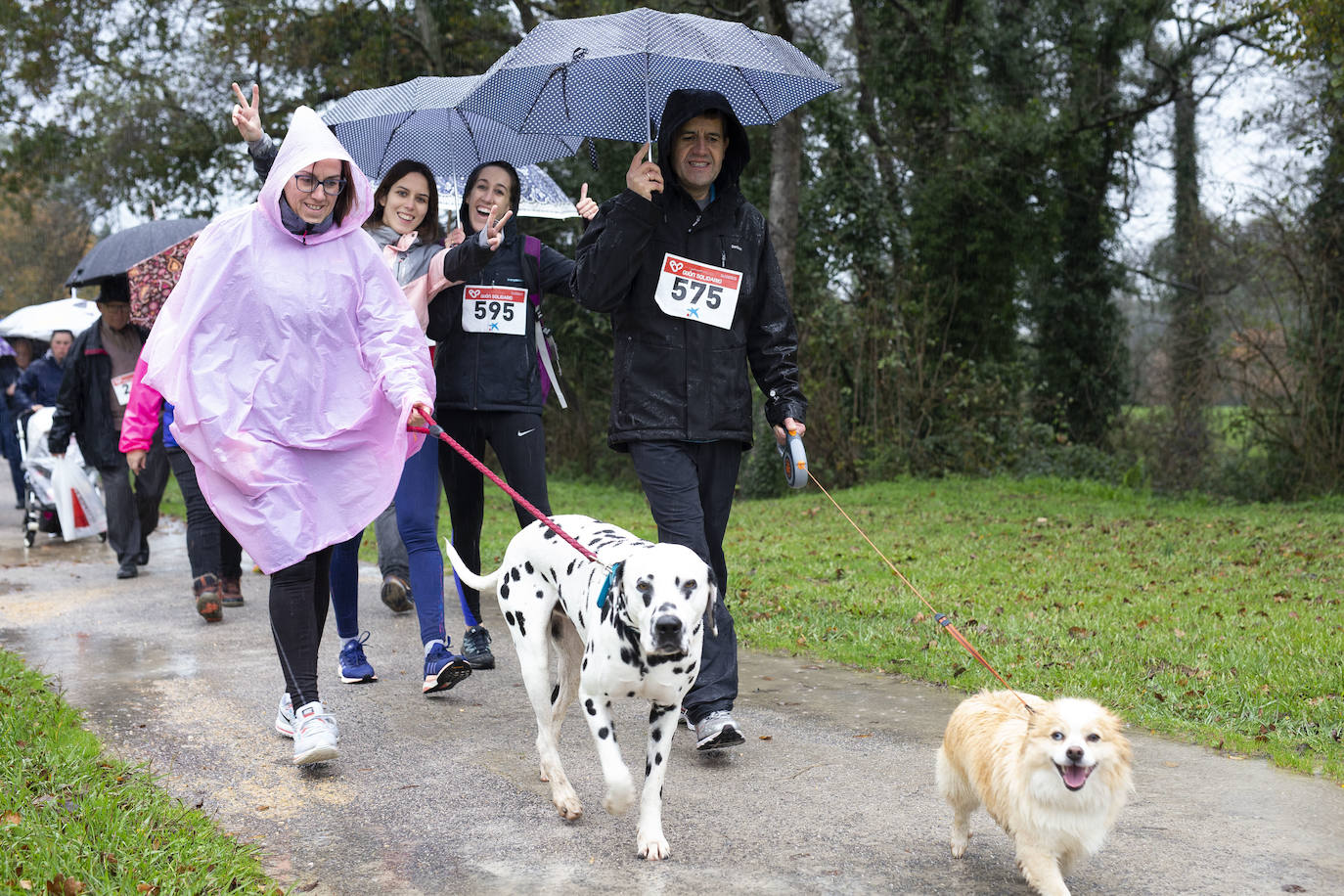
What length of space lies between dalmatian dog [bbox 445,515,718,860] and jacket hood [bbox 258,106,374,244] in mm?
1442

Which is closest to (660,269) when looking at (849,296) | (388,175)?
(388,175)

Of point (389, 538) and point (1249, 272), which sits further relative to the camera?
point (1249, 272)

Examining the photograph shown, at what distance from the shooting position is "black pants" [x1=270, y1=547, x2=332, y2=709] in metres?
4.37

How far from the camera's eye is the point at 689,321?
182 inches

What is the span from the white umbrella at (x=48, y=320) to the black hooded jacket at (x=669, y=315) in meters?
9.75

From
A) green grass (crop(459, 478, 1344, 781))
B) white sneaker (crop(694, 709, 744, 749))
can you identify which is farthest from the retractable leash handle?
green grass (crop(459, 478, 1344, 781))

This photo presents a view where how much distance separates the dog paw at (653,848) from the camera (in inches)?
136

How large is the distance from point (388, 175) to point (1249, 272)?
41.4 ft

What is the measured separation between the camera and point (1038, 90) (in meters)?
18.4

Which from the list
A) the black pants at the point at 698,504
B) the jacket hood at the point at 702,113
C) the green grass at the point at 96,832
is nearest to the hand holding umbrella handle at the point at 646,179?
the jacket hood at the point at 702,113

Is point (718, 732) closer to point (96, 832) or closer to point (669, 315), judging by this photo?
point (669, 315)

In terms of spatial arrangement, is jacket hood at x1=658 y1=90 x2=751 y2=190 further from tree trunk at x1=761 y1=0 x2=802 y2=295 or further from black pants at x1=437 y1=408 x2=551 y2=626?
tree trunk at x1=761 y1=0 x2=802 y2=295

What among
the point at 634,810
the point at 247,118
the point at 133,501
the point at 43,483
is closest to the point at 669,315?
the point at 247,118

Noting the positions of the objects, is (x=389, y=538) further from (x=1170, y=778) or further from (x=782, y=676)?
(x=1170, y=778)
